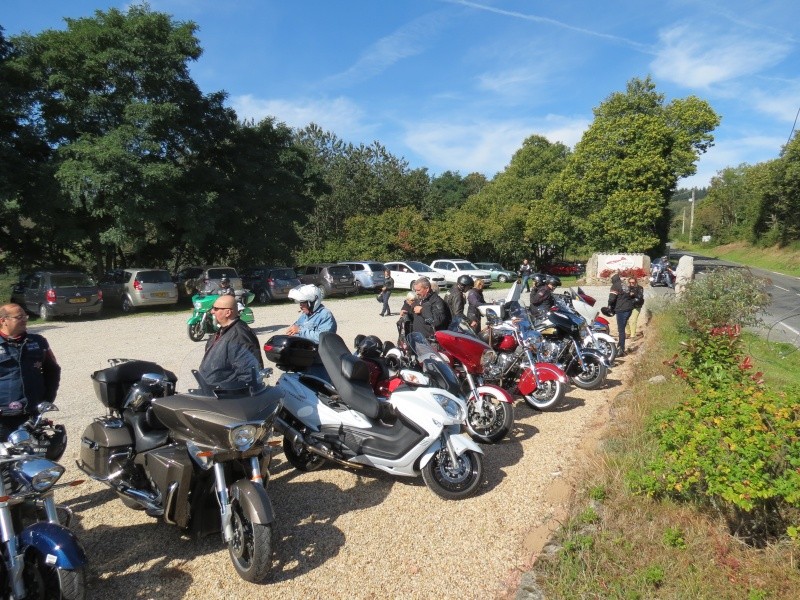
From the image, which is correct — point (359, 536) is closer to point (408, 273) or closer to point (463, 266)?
point (408, 273)

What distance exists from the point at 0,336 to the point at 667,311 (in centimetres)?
1305

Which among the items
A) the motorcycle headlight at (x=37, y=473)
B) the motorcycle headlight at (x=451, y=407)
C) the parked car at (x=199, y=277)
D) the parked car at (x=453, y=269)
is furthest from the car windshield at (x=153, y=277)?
the motorcycle headlight at (x=37, y=473)

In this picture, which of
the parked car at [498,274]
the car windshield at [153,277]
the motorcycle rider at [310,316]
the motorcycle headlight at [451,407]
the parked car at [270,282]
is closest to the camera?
the motorcycle headlight at [451,407]

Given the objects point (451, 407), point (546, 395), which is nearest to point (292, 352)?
point (451, 407)

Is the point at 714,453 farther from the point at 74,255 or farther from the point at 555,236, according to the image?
the point at 555,236

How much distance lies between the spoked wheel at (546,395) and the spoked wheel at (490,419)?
A: 1209 millimetres

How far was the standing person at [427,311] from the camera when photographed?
7.25m

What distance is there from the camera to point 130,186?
1892cm

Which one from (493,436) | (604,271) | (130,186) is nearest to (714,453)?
(493,436)

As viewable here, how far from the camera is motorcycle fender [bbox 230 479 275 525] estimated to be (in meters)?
3.16

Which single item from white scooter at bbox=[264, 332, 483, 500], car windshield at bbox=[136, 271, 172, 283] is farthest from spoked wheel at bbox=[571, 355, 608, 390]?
car windshield at bbox=[136, 271, 172, 283]

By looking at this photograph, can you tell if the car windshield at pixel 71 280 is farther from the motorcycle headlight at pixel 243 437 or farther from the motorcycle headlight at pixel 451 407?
the motorcycle headlight at pixel 243 437

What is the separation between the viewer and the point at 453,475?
4520mm

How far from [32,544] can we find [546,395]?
18.1 feet
